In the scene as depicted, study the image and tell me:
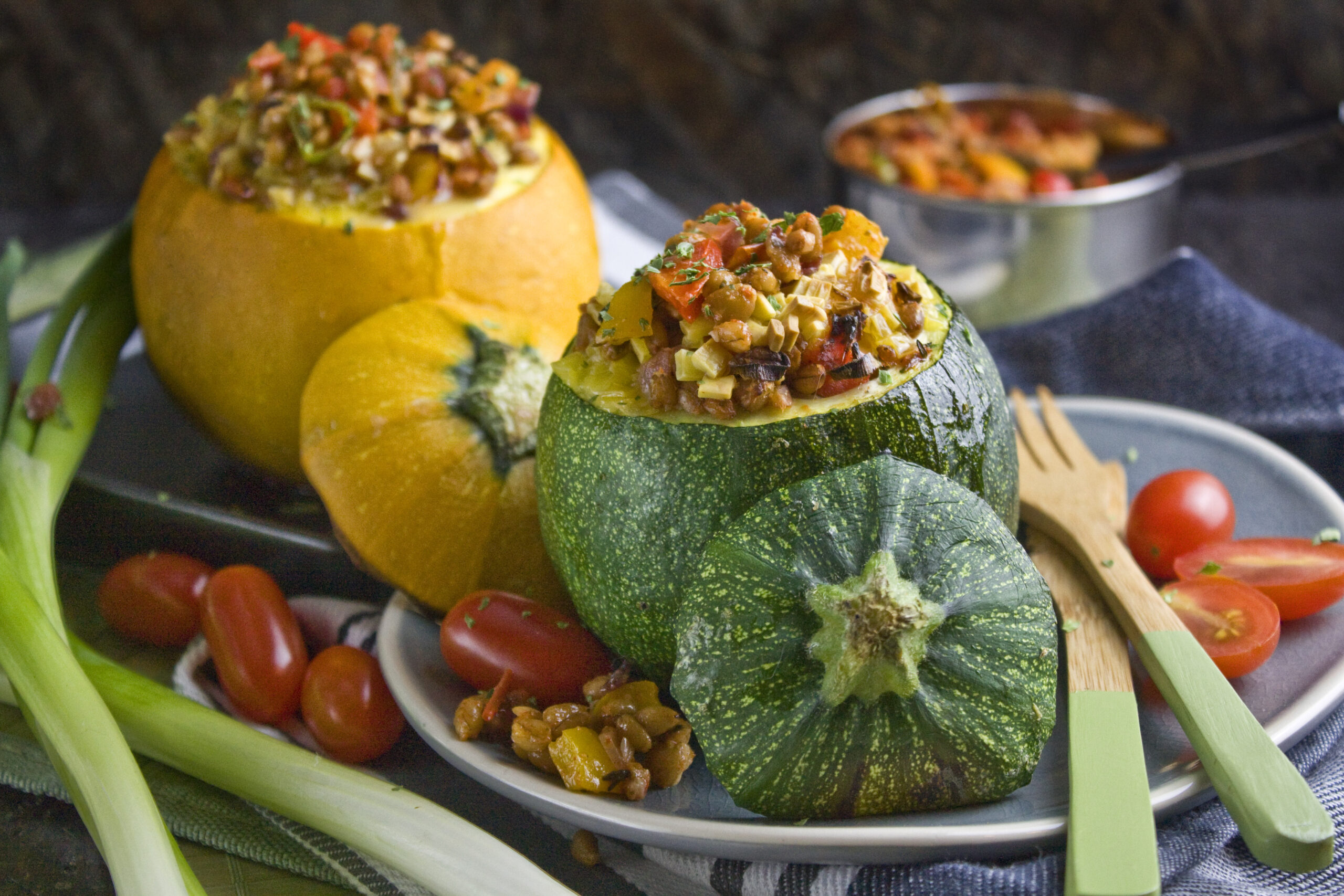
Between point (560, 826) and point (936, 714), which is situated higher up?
point (936, 714)

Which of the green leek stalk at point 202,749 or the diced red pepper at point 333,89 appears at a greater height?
the diced red pepper at point 333,89

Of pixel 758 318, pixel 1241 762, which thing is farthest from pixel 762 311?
pixel 1241 762

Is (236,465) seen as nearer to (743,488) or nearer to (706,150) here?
(743,488)

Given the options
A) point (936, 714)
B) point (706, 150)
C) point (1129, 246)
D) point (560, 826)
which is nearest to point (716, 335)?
point (936, 714)

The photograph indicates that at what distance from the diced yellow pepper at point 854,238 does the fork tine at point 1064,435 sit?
0.52 metres

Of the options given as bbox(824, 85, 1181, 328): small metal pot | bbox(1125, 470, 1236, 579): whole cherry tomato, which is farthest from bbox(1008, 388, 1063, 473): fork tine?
bbox(824, 85, 1181, 328): small metal pot

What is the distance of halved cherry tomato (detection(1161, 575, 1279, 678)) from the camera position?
131cm

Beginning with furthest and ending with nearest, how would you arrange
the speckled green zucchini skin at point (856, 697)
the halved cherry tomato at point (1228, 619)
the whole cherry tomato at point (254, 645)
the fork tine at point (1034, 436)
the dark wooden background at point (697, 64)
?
1. the dark wooden background at point (697, 64)
2. the fork tine at point (1034, 436)
3. the whole cherry tomato at point (254, 645)
4. the halved cherry tomato at point (1228, 619)
5. the speckled green zucchini skin at point (856, 697)

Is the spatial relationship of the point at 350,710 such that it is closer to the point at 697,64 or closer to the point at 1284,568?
the point at 1284,568

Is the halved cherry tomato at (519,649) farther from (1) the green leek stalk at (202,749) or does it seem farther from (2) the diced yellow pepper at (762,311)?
(2) the diced yellow pepper at (762,311)

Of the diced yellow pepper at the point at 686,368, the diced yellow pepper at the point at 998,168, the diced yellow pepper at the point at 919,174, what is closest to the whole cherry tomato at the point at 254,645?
the diced yellow pepper at the point at 686,368

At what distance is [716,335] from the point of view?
3.97ft

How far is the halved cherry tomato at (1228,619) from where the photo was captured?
1308 millimetres

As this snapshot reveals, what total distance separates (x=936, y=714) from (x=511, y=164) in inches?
45.3
